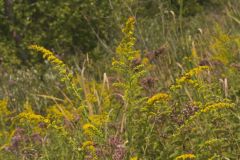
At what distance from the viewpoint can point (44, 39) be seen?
1048 centimetres

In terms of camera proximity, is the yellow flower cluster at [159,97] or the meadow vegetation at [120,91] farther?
the meadow vegetation at [120,91]

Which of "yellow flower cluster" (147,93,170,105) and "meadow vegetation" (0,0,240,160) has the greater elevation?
"yellow flower cluster" (147,93,170,105)

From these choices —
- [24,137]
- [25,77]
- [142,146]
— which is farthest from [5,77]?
[142,146]

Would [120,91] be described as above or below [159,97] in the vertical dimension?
below

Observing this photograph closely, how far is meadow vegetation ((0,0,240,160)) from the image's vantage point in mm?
3053

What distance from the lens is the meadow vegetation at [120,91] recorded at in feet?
10.0

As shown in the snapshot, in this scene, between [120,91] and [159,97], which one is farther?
[120,91]

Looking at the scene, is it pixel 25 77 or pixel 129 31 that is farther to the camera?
pixel 25 77

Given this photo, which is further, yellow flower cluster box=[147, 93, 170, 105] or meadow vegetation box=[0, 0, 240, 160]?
meadow vegetation box=[0, 0, 240, 160]

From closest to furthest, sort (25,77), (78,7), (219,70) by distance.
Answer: (219,70) < (25,77) < (78,7)

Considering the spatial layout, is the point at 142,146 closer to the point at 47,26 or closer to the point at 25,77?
the point at 25,77

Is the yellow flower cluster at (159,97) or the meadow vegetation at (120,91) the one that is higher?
the yellow flower cluster at (159,97)

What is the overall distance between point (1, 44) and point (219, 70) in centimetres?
548

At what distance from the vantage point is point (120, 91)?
564 cm
